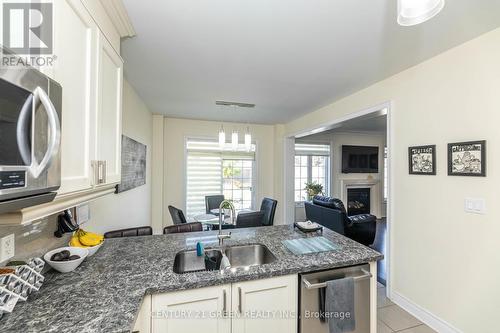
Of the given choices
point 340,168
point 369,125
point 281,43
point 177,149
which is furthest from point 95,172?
point 340,168

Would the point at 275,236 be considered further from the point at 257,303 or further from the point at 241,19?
the point at 241,19

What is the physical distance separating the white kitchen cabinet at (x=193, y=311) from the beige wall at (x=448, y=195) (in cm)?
196

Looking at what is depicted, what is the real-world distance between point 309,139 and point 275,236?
4329mm

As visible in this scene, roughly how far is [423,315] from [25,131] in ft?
10.3

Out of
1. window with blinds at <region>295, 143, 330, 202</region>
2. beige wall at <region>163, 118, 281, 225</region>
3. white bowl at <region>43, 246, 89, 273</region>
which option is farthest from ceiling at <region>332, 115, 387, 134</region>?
white bowl at <region>43, 246, 89, 273</region>

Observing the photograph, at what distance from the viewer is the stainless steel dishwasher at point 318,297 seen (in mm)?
1409

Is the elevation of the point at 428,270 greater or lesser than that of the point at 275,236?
lesser

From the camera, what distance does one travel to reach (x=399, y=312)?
2.25 m

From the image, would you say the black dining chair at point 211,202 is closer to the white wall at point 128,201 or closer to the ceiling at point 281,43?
the white wall at point 128,201

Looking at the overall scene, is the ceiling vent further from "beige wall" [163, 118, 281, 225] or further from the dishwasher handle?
the dishwasher handle

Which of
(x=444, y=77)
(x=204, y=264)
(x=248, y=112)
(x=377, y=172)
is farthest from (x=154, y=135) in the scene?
(x=377, y=172)

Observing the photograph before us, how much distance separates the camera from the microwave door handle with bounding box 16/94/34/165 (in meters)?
0.63

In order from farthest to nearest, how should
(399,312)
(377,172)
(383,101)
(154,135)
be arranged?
1. (377,172)
2. (154,135)
3. (383,101)
4. (399,312)

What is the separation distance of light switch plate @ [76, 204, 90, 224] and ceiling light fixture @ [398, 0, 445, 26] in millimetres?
2178
